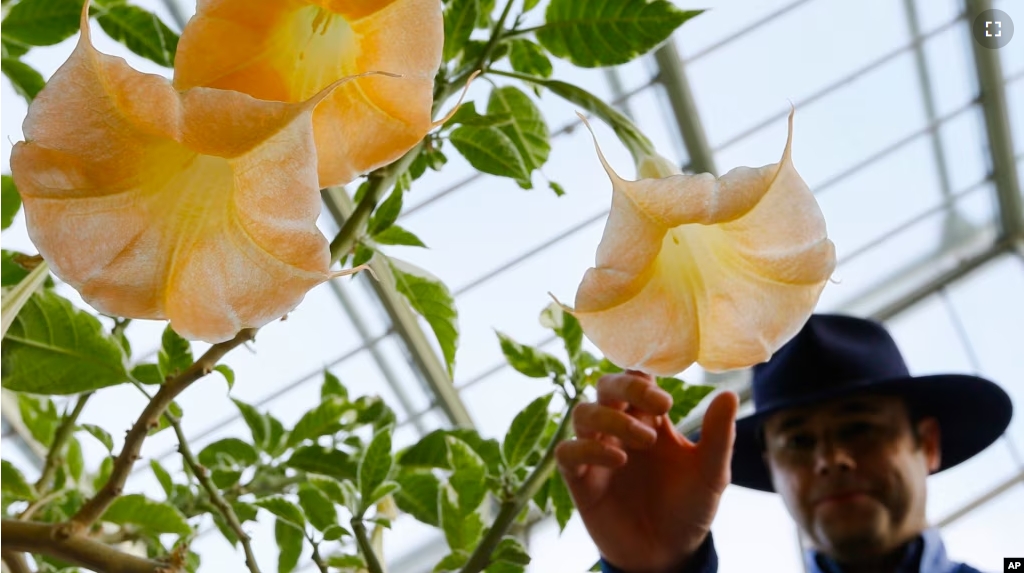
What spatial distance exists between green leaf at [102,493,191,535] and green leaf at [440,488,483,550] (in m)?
0.25

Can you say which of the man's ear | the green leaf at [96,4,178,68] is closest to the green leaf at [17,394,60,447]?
the green leaf at [96,4,178,68]

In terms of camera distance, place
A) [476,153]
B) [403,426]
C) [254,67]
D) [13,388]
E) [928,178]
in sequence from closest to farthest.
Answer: [254,67], [13,388], [476,153], [403,426], [928,178]

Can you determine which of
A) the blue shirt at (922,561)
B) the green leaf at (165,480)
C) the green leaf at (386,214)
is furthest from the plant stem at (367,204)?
the blue shirt at (922,561)

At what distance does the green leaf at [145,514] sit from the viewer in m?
0.94

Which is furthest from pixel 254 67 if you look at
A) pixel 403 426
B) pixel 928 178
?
pixel 928 178

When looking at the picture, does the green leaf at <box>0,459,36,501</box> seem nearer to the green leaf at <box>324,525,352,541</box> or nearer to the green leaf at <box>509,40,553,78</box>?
the green leaf at <box>324,525,352,541</box>

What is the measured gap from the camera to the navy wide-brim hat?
78.0 inches

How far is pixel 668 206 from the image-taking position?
0.46m

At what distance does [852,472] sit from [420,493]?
1.02m

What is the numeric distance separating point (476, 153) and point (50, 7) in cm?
40

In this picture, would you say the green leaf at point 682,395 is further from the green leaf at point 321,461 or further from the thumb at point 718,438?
the green leaf at point 321,461

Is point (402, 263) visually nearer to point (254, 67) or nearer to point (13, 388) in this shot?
point (13, 388)

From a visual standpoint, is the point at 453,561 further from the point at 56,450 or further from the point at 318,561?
the point at 56,450

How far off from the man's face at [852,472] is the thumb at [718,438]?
3.18 ft
